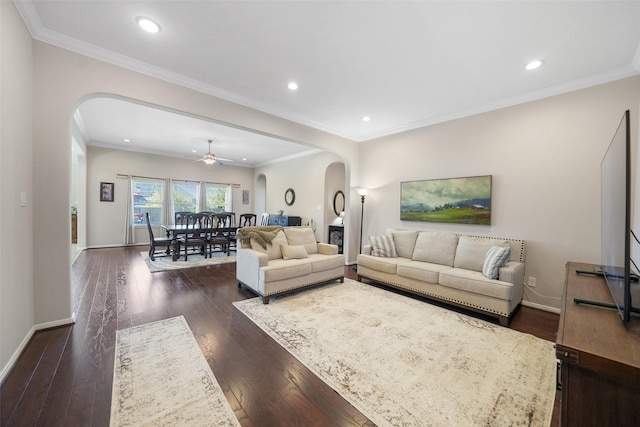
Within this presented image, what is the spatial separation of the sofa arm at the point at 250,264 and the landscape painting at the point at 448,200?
275 centimetres

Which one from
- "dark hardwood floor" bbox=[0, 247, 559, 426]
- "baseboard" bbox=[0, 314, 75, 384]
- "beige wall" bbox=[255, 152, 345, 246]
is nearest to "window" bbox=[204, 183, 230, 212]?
"beige wall" bbox=[255, 152, 345, 246]

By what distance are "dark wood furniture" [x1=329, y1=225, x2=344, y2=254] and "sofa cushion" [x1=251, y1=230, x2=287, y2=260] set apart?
9.33ft

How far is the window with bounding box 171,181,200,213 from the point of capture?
7.88m

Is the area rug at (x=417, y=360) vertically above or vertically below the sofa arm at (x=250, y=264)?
below

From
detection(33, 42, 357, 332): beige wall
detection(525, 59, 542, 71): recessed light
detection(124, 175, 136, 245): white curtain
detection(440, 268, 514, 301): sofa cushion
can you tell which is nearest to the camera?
detection(33, 42, 357, 332): beige wall

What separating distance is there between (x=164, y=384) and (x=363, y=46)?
3.29m

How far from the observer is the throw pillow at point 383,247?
13.4ft

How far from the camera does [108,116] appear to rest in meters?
4.61

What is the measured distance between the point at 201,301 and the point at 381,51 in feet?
11.8

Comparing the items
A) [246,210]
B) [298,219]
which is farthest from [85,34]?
[246,210]

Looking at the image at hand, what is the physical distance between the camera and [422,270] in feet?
11.1

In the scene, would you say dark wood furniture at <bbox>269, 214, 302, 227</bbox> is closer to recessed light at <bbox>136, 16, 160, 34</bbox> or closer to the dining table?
the dining table

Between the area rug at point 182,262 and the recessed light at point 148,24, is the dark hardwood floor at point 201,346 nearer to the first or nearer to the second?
the area rug at point 182,262

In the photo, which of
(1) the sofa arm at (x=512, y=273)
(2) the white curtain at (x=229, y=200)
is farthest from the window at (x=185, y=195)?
(1) the sofa arm at (x=512, y=273)
